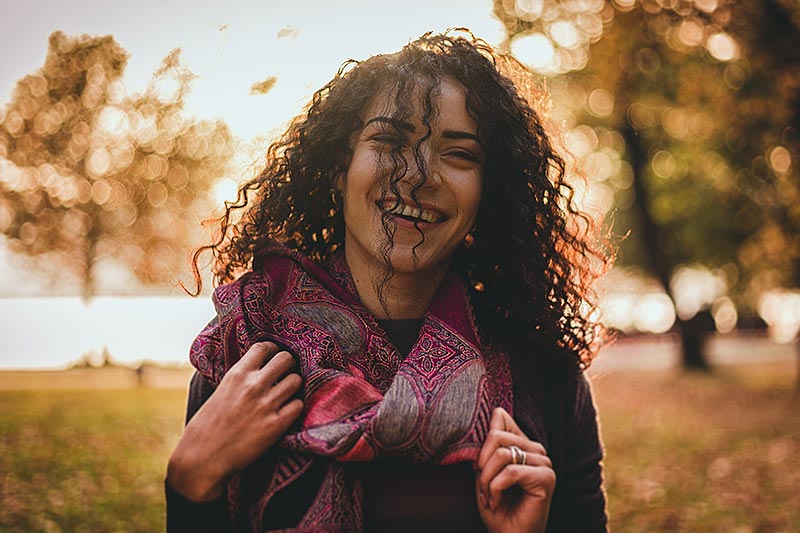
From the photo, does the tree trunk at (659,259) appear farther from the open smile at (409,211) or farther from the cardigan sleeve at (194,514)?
the cardigan sleeve at (194,514)

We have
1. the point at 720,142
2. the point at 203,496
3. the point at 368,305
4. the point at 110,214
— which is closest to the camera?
the point at 203,496

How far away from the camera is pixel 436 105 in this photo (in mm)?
1933

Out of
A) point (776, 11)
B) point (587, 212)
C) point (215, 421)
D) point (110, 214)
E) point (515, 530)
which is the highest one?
point (110, 214)

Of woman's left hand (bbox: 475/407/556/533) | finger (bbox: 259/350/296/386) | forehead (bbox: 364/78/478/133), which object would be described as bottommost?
woman's left hand (bbox: 475/407/556/533)

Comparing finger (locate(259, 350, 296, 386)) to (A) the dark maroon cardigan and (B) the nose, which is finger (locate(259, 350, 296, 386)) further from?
(B) the nose

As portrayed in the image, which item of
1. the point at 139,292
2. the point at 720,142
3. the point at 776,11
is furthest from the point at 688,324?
the point at 139,292

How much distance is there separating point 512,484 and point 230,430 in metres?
0.65

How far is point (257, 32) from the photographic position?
8.59 feet

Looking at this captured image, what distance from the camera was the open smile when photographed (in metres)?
1.89

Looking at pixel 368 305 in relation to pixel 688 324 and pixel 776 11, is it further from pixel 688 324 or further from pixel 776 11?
pixel 688 324

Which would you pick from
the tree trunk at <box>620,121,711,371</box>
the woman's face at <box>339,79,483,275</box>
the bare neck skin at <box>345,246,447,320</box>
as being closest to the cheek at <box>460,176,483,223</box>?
the woman's face at <box>339,79,483,275</box>

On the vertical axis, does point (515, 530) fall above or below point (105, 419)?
below

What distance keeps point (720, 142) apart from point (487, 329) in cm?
1508

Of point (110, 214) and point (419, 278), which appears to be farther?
point (110, 214)
